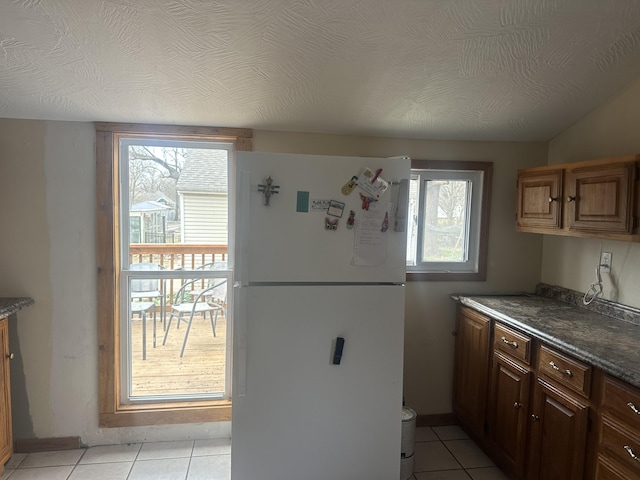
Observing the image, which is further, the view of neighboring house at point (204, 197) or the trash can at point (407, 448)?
the view of neighboring house at point (204, 197)

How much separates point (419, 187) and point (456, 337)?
104 cm

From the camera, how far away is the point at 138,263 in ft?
8.40

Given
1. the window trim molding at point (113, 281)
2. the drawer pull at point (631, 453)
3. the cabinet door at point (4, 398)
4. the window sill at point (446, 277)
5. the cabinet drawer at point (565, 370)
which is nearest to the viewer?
the drawer pull at point (631, 453)

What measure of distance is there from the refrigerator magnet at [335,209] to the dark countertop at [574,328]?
1081 mm

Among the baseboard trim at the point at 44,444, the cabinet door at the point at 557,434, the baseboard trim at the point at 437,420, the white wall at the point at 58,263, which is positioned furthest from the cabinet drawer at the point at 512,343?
the baseboard trim at the point at 44,444

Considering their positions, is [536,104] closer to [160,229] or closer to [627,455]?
[627,455]

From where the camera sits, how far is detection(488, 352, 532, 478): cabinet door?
2066 mm

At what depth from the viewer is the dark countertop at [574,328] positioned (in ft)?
5.10

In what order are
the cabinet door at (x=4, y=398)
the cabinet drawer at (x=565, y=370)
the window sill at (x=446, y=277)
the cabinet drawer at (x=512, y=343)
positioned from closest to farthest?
the cabinet drawer at (x=565, y=370) → the cabinet drawer at (x=512, y=343) → the cabinet door at (x=4, y=398) → the window sill at (x=446, y=277)

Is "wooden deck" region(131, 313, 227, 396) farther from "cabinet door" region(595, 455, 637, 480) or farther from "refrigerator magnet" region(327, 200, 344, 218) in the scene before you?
"cabinet door" region(595, 455, 637, 480)

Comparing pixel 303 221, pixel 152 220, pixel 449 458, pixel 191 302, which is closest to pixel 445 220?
pixel 303 221

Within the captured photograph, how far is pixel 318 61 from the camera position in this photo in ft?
6.15

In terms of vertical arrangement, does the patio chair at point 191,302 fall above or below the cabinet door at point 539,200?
below

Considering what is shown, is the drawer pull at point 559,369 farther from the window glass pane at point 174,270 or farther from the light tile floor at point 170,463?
the window glass pane at point 174,270
